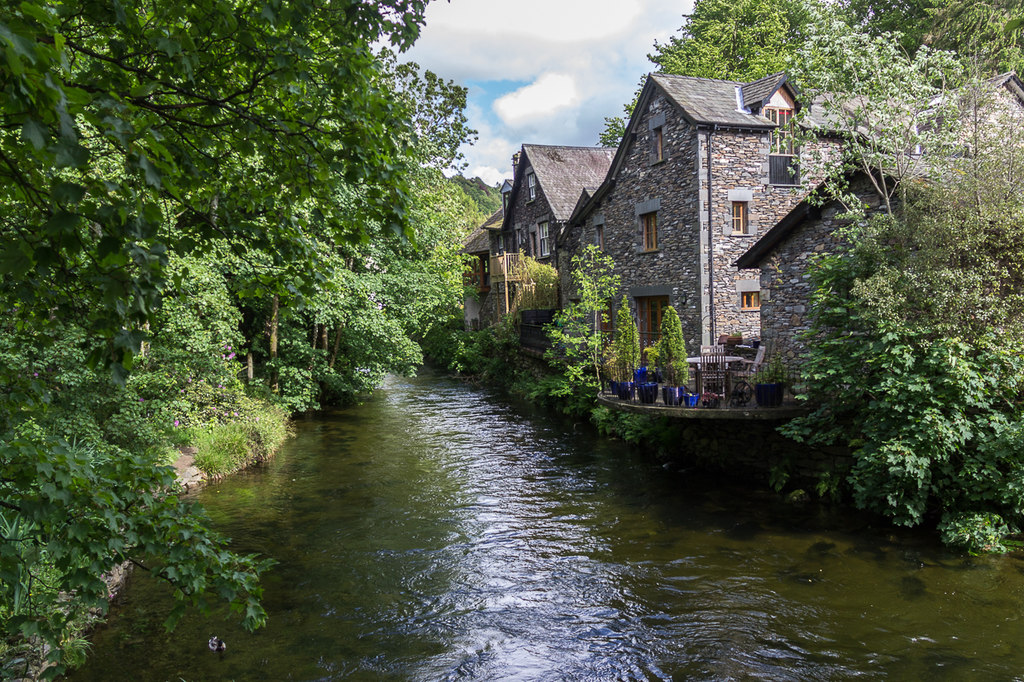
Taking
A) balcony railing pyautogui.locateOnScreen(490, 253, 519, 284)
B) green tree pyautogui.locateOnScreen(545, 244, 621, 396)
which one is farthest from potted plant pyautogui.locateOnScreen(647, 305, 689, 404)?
balcony railing pyautogui.locateOnScreen(490, 253, 519, 284)

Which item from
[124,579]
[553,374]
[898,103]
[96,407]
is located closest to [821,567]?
[898,103]

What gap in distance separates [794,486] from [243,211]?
1079 cm

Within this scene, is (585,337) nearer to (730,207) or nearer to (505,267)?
(730,207)

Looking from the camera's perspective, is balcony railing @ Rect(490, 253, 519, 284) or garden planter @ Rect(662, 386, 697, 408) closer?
garden planter @ Rect(662, 386, 697, 408)

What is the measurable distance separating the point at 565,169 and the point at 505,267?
19.0ft

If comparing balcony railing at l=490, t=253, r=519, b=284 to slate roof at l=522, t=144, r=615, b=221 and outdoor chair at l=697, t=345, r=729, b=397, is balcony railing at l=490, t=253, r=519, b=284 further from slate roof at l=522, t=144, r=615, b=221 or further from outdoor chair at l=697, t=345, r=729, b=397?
outdoor chair at l=697, t=345, r=729, b=397

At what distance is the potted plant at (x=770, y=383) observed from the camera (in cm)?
1151

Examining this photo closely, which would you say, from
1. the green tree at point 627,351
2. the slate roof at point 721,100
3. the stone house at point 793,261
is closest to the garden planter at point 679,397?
the stone house at point 793,261

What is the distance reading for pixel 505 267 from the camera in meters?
30.3

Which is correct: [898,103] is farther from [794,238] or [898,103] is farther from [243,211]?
[243,211]

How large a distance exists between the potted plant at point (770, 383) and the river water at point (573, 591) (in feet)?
5.66

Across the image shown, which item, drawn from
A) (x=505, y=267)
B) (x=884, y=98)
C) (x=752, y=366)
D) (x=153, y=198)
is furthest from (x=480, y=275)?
(x=153, y=198)

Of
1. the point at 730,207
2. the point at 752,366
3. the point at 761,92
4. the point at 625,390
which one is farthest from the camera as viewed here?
the point at 761,92

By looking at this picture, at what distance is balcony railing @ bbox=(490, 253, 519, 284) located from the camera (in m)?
29.4
